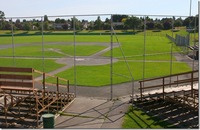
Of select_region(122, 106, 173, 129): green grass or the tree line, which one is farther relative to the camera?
the tree line

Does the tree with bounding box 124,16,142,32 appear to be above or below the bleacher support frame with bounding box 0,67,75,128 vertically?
above

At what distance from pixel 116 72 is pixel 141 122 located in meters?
13.6

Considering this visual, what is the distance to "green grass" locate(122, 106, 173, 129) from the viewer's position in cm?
1185

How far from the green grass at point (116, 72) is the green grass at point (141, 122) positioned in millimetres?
6028

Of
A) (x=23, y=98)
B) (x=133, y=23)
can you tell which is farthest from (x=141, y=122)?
(x=133, y=23)

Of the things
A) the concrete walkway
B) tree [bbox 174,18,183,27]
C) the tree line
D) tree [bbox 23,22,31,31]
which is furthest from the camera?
tree [bbox 174,18,183,27]

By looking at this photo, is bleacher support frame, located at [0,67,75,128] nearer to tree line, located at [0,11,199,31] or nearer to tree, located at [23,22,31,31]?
tree line, located at [0,11,199,31]

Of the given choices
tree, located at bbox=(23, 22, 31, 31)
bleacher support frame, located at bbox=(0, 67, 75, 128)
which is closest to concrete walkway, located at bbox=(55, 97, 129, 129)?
bleacher support frame, located at bbox=(0, 67, 75, 128)

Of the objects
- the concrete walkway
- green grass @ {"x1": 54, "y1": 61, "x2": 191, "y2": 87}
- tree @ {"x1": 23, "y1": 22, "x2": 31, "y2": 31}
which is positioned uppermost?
tree @ {"x1": 23, "y1": 22, "x2": 31, "y2": 31}

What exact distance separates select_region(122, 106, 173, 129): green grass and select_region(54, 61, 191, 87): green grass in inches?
237

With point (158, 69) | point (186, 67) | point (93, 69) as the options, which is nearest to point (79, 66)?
point (93, 69)

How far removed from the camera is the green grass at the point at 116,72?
71.0 ft

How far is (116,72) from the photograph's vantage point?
25.9m

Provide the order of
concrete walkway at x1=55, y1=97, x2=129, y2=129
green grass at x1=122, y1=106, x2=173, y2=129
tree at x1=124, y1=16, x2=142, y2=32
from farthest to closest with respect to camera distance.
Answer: tree at x1=124, y1=16, x2=142, y2=32 → concrete walkway at x1=55, y1=97, x2=129, y2=129 → green grass at x1=122, y1=106, x2=173, y2=129
